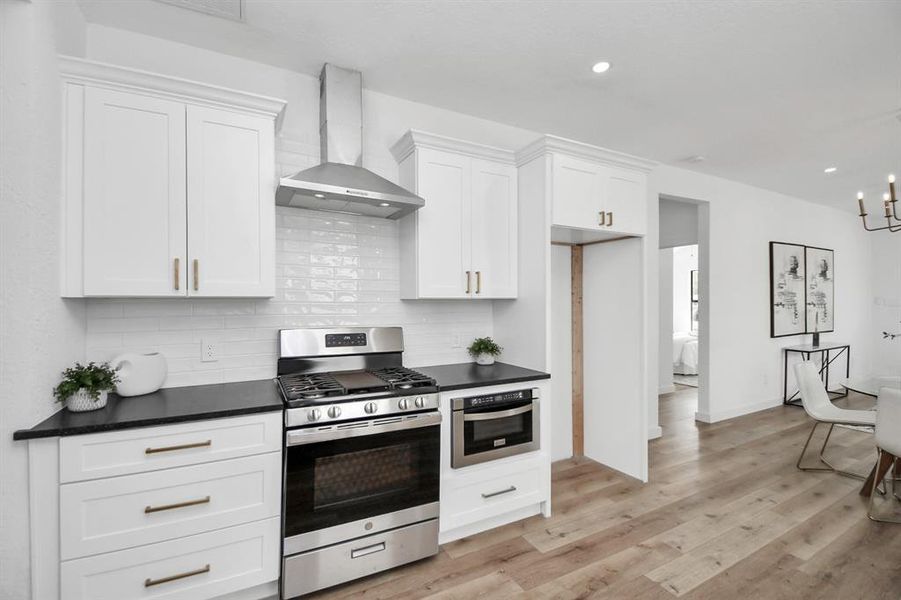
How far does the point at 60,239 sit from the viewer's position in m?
1.89

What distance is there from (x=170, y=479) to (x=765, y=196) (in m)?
6.88

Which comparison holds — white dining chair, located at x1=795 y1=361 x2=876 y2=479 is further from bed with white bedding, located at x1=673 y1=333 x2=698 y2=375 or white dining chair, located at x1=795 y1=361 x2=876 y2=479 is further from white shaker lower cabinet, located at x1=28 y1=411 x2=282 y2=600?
white shaker lower cabinet, located at x1=28 y1=411 x2=282 y2=600

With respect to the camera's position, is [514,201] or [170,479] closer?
[170,479]

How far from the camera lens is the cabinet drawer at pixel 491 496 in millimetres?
2477

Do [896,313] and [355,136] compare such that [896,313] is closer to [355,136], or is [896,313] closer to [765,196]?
[765,196]

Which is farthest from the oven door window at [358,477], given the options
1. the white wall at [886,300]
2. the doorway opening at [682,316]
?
the white wall at [886,300]

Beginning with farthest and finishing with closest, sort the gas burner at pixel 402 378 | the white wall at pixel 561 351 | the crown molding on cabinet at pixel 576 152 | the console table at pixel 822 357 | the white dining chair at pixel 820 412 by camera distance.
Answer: the console table at pixel 822 357, the white wall at pixel 561 351, the white dining chair at pixel 820 412, the crown molding on cabinet at pixel 576 152, the gas burner at pixel 402 378

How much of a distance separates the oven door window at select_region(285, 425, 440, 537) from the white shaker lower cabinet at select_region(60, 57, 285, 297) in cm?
93

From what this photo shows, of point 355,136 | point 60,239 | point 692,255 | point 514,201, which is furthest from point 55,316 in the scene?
point 692,255

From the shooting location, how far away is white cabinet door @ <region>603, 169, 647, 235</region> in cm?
313

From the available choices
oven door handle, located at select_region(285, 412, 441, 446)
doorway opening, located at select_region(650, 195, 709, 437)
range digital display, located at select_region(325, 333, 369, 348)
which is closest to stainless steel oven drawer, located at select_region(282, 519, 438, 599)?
oven door handle, located at select_region(285, 412, 441, 446)

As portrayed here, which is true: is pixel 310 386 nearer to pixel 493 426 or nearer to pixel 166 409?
pixel 166 409

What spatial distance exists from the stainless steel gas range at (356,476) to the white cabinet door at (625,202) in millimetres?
1866

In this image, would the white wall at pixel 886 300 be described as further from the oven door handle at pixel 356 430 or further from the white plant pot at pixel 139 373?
the white plant pot at pixel 139 373
